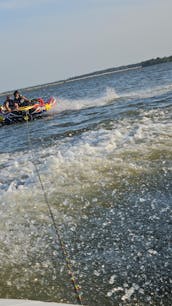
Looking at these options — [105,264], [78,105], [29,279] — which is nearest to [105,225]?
[105,264]

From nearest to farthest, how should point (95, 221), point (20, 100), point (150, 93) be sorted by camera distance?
point (95, 221)
point (20, 100)
point (150, 93)

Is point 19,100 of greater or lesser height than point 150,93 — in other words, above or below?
above

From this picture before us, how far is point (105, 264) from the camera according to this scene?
203 inches

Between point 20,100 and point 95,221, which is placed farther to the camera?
point 20,100

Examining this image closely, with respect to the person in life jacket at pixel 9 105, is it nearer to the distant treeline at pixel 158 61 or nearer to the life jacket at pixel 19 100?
the life jacket at pixel 19 100

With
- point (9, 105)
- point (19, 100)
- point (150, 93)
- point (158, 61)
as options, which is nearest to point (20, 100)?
point (19, 100)

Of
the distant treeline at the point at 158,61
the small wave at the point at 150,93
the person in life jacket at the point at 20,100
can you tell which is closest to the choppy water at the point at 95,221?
the person in life jacket at the point at 20,100

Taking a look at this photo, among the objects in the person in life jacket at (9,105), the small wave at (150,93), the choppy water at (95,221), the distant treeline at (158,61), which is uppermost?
the choppy water at (95,221)

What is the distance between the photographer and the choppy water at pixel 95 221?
4789 millimetres

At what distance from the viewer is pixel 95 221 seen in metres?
6.44

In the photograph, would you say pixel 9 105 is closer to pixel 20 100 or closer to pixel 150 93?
pixel 20 100

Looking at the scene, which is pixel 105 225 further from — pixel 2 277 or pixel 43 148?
pixel 43 148

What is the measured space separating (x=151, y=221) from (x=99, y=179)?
2.40 metres

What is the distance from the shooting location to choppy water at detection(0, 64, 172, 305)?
4.79m
